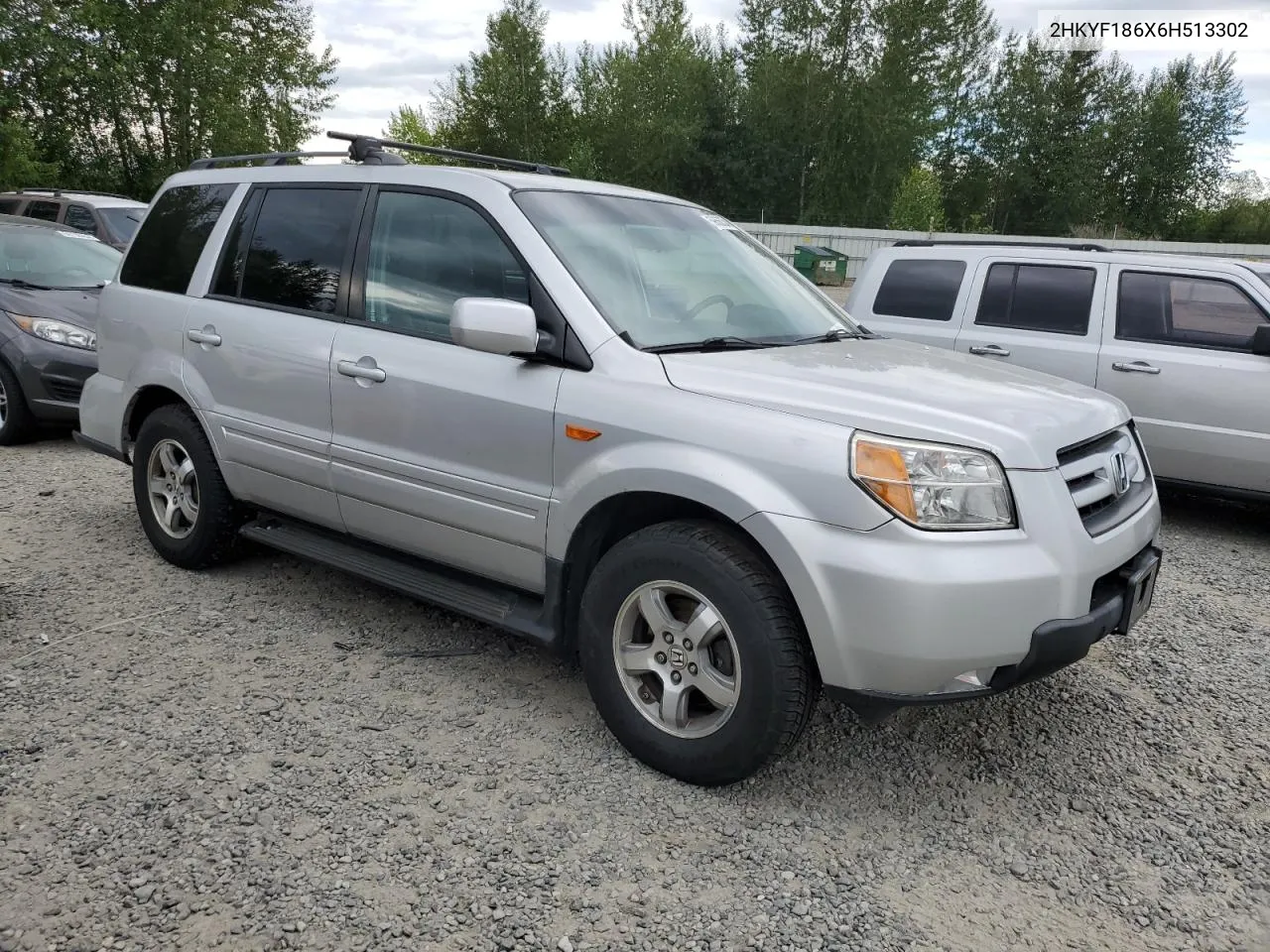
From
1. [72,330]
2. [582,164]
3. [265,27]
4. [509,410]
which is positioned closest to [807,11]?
[582,164]

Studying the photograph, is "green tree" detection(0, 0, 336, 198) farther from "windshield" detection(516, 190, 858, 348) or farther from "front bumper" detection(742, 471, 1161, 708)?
"front bumper" detection(742, 471, 1161, 708)

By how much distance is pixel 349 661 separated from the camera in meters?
Answer: 3.81

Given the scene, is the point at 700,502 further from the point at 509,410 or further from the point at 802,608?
the point at 509,410

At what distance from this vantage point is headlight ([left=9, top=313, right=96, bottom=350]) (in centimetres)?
715

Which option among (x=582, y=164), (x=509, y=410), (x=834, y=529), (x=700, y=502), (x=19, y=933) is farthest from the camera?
(x=582, y=164)

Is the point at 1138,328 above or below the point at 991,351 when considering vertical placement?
above

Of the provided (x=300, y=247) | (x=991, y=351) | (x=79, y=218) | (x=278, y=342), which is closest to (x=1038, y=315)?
(x=991, y=351)

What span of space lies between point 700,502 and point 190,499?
9.21 ft

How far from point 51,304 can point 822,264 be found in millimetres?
22790

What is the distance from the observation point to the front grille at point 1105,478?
112 inches

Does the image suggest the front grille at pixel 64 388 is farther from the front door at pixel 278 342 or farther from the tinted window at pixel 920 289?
the tinted window at pixel 920 289

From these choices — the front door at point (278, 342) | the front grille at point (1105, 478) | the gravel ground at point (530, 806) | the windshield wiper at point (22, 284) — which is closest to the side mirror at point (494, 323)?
the front door at point (278, 342)

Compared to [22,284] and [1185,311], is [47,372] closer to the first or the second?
[22,284]

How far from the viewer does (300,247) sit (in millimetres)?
→ 4051
